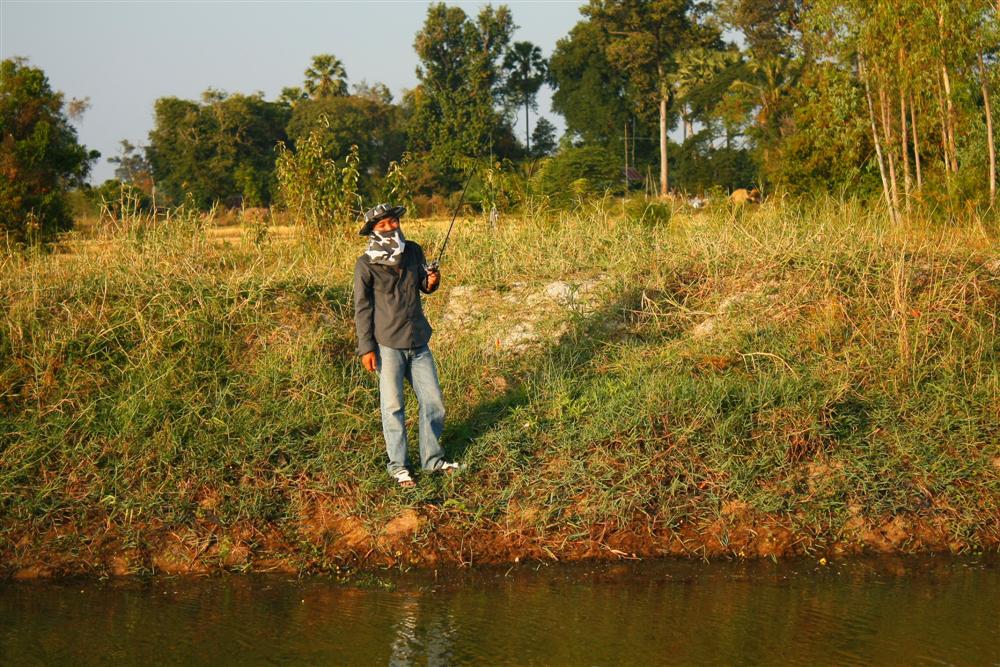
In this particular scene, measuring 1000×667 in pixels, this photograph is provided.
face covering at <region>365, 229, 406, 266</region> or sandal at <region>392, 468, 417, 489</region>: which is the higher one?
face covering at <region>365, 229, 406, 266</region>

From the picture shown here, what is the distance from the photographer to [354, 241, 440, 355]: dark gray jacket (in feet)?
19.9

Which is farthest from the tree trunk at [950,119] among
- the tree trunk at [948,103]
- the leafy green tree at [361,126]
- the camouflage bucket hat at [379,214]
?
the leafy green tree at [361,126]

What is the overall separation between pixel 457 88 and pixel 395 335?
49.3 metres

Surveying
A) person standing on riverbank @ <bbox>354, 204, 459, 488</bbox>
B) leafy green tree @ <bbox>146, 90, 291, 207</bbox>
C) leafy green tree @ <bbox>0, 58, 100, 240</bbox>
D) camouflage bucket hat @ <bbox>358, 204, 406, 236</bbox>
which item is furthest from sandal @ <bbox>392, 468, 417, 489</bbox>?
leafy green tree @ <bbox>146, 90, 291, 207</bbox>

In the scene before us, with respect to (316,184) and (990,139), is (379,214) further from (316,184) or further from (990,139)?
(990,139)

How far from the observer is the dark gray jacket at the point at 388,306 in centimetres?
606

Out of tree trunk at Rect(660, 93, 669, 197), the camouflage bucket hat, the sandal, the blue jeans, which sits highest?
tree trunk at Rect(660, 93, 669, 197)

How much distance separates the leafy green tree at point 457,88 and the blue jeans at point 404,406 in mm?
42639

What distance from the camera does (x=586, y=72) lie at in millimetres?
52812

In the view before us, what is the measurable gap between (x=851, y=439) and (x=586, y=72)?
160 ft

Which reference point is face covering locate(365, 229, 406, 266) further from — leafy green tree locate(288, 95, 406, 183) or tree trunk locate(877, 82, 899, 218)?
leafy green tree locate(288, 95, 406, 183)

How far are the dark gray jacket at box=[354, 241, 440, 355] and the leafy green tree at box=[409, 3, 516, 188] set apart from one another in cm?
4257

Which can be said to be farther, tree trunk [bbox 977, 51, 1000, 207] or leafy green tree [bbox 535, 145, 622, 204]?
leafy green tree [bbox 535, 145, 622, 204]

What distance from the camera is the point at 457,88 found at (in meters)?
53.5
